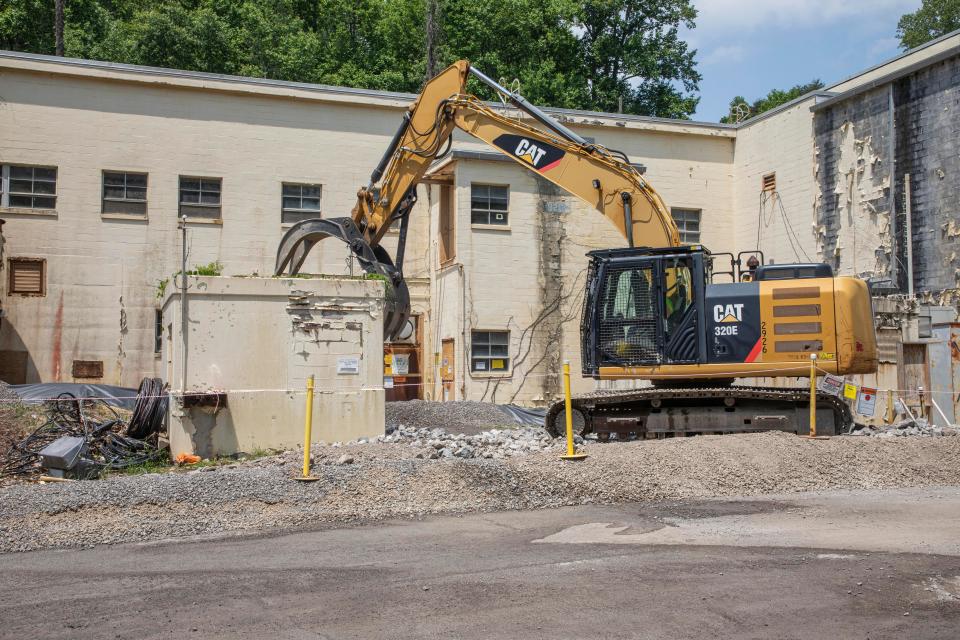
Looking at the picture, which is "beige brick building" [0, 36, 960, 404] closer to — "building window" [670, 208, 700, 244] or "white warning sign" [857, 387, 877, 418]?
"building window" [670, 208, 700, 244]

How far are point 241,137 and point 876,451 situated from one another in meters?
Result: 17.6

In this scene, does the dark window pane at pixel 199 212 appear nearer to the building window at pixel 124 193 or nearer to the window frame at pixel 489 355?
the building window at pixel 124 193

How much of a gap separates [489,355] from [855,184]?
1010cm

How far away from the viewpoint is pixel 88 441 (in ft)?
44.8

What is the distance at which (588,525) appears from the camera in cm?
936

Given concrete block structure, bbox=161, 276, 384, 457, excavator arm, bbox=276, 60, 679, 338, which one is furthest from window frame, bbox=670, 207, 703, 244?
concrete block structure, bbox=161, 276, 384, 457

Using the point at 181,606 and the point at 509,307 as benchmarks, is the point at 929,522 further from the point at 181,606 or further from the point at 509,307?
the point at 509,307

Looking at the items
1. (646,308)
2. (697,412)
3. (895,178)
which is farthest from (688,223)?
(697,412)

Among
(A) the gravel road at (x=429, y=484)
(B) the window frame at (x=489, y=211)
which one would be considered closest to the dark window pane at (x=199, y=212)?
(B) the window frame at (x=489, y=211)

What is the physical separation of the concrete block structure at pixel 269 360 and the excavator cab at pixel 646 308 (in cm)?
353

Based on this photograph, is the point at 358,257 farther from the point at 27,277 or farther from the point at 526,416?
the point at 27,277

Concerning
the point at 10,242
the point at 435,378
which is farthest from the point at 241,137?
the point at 435,378

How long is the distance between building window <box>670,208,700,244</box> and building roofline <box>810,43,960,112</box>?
4.51 m

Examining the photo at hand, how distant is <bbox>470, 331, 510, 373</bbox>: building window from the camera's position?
79.5 feet
